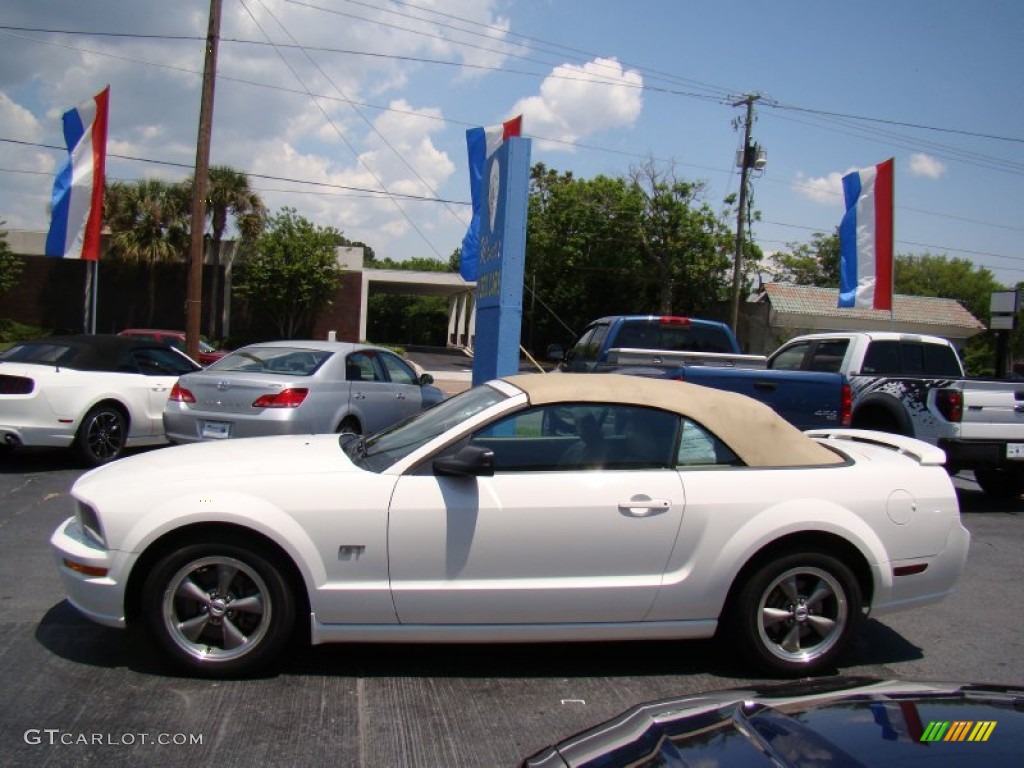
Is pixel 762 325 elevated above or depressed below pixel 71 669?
above

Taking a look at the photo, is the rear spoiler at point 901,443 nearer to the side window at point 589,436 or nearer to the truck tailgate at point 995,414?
the side window at point 589,436

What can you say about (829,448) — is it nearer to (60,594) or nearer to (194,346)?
(60,594)

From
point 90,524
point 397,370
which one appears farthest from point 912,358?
point 90,524

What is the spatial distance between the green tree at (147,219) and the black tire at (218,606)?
103 feet

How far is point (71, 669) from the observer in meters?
4.18

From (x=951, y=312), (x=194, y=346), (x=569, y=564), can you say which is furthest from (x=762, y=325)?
(x=569, y=564)

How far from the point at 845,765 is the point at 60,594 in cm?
493

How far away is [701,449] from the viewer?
4.50 meters

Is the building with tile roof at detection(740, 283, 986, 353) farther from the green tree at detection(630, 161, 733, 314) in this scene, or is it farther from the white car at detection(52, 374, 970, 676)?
the white car at detection(52, 374, 970, 676)

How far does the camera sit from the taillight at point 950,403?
28.4 feet

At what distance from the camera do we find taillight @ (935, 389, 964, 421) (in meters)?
8.65

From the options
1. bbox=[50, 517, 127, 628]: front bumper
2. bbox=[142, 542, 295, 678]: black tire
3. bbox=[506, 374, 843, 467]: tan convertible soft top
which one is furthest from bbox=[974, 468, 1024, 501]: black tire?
bbox=[50, 517, 127, 628]: front bumper

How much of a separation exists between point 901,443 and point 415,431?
2937 mm

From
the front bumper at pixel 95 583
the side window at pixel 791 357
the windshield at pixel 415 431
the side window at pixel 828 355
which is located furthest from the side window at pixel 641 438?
the side window at pixel 791 357
